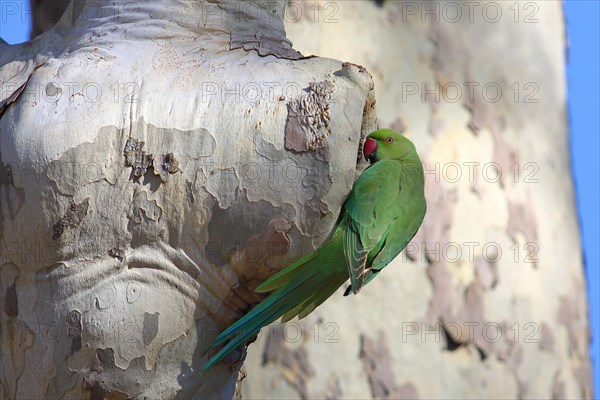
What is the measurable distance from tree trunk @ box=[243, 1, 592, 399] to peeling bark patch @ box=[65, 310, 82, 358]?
100 centimetres

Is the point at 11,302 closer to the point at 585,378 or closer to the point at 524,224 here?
the point at 524,224

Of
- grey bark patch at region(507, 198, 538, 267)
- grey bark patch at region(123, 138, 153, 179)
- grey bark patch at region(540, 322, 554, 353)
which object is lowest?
grey bark patch at region(540, 322, 554, 353)

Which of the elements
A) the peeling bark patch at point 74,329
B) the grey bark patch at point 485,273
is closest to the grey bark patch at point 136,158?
the peeling bark patch at point 74,329

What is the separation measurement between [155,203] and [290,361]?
1.06 metres

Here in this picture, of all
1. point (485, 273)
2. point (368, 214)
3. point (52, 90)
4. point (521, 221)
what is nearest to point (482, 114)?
point (521, 221)

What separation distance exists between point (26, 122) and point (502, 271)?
152 cm

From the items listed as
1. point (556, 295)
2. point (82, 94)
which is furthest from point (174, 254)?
point (556, 295)

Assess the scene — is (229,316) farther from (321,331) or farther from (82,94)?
(321,331)

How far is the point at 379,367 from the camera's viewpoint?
2482mm

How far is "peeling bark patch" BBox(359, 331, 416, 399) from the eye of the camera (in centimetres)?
247

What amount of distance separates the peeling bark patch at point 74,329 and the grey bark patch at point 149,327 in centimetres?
9

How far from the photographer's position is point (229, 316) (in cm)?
152

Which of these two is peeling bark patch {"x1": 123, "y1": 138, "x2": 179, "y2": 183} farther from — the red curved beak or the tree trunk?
the tree trunk

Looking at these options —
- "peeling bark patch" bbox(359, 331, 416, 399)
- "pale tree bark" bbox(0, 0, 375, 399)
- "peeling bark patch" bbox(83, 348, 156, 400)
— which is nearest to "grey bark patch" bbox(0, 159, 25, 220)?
"pale tree bark" bbox(0, 0, 375, 399)
